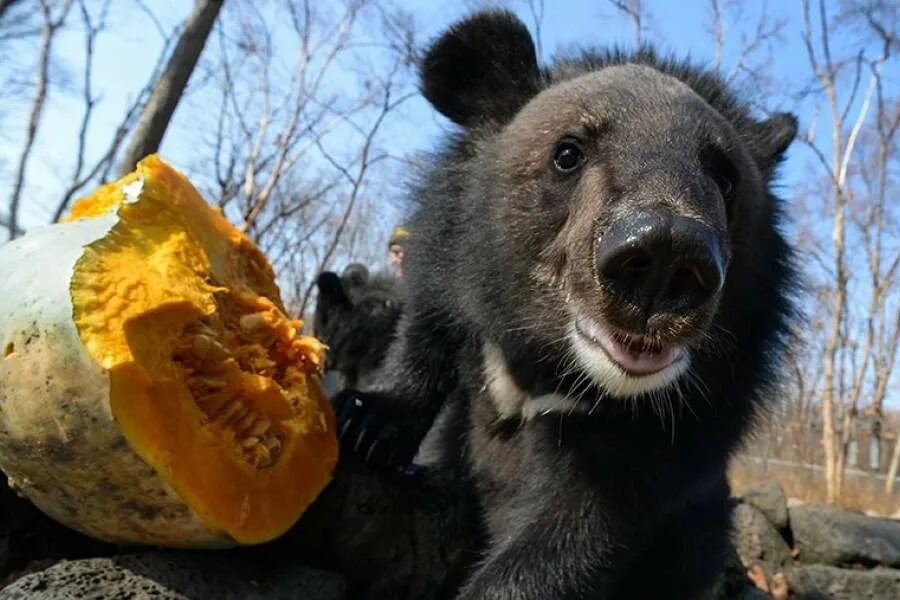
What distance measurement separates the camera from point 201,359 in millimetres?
2115

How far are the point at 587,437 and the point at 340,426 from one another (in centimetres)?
79

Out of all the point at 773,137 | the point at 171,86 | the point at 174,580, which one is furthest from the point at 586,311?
the point at 171,86

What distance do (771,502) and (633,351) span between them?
7.56 metres

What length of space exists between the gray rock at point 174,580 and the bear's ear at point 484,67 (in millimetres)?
1700

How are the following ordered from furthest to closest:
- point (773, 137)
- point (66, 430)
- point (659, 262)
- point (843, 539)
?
point (843, 539) → point (773, 137) → point (66, 430) → point (659, 262)

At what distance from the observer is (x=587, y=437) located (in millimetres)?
2523

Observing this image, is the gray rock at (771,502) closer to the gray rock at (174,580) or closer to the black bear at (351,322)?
the black bear at (351,322)

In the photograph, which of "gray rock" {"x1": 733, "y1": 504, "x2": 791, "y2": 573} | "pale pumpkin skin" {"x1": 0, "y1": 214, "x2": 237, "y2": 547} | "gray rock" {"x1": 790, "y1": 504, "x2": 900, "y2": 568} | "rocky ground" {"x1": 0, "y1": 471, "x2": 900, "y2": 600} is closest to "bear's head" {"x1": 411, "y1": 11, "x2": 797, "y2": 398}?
"rocky ground" {"x1": 0, "y1": 471, "x2": 900, "y2": 600}

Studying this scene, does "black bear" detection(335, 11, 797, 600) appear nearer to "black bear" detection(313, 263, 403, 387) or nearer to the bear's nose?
the bear's nose

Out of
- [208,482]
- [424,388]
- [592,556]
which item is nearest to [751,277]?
[592,556]

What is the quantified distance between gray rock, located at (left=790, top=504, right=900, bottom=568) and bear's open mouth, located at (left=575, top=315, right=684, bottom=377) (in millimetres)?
7096

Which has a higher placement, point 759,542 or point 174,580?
point 174,580

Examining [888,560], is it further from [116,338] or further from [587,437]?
[116,338]

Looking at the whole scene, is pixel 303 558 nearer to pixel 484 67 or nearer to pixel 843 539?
pixel 484 67
